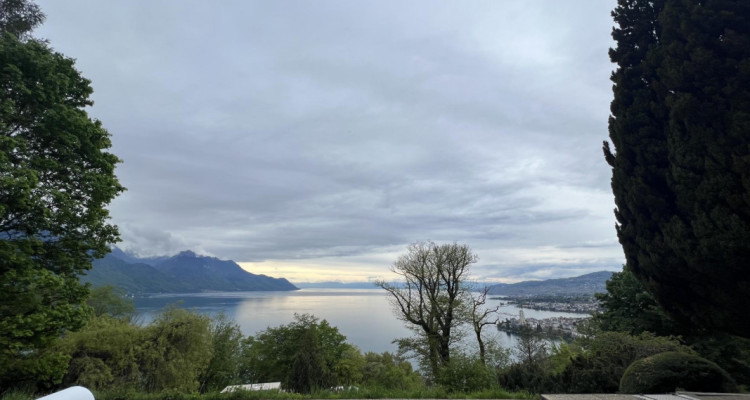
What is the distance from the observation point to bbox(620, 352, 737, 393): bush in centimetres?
598

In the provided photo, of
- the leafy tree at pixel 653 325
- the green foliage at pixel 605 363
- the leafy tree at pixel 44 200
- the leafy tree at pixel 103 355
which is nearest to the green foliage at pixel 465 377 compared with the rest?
the green foliage at pixel 605 363

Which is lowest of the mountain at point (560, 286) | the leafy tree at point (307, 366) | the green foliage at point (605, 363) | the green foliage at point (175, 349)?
the mountain at point (560, 286)

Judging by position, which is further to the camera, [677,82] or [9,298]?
[9,298]

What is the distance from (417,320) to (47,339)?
1893cm

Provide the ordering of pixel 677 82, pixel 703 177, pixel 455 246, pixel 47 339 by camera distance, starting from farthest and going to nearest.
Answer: pixel 455 246 < pixel 47 339 < pixel 677 82 < pixel 703 177

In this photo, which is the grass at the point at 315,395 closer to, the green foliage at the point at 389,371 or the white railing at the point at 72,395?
the white railing at the point at 72,395

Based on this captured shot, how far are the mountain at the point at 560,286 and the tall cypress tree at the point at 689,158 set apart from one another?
276 ft

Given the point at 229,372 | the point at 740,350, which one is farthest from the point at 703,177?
the point at 229,372

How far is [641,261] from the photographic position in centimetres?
732

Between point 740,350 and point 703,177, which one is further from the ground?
point 703,177

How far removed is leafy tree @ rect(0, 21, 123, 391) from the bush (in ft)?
39.0

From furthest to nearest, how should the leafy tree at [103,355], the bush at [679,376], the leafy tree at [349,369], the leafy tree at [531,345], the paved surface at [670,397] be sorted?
the leafy tree at [531,345]
the leafy tree at [349,369]
the leafy tree at [103,355]
the bush at [679,376]
the paved surface at [670,397]

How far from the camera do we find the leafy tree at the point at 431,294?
22.3 meters

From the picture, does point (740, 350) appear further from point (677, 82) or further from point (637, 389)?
point (677, 82)
